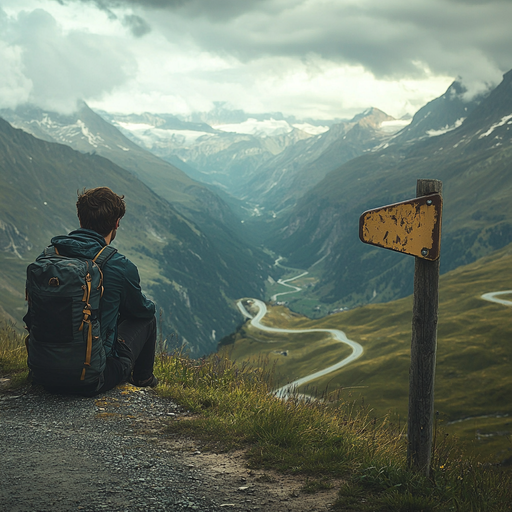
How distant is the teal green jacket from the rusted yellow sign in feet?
13.4

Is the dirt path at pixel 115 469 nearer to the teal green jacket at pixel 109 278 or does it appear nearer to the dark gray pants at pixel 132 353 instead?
the dark gray pants at pixel 132 353

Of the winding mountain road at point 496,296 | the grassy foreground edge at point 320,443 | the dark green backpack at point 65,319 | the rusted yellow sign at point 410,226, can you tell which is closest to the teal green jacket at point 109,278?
the dark green backpack at point 65,319

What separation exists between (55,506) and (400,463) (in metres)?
5.20

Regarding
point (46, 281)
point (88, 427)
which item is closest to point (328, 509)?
point (88, 427)

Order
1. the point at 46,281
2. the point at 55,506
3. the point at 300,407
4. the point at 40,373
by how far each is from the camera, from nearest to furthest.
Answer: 1. the point at 55,506
2. the point at 46,281
3. the point at 40,373
4. the point at 300,407

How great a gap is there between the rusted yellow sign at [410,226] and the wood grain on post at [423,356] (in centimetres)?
28

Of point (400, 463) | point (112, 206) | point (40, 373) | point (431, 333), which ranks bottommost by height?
point (400, 463)

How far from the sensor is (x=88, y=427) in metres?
8.84

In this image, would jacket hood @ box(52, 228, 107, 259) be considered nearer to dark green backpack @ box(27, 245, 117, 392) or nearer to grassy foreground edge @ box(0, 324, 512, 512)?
dark green backpack @ box(27, 245, 117, 392)

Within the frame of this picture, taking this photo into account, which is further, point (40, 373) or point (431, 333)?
point (40, 373)

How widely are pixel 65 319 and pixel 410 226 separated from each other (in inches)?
223

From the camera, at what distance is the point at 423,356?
774cm

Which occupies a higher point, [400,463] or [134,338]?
[134,338]

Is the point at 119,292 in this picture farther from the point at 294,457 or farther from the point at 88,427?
the point at 294,457
